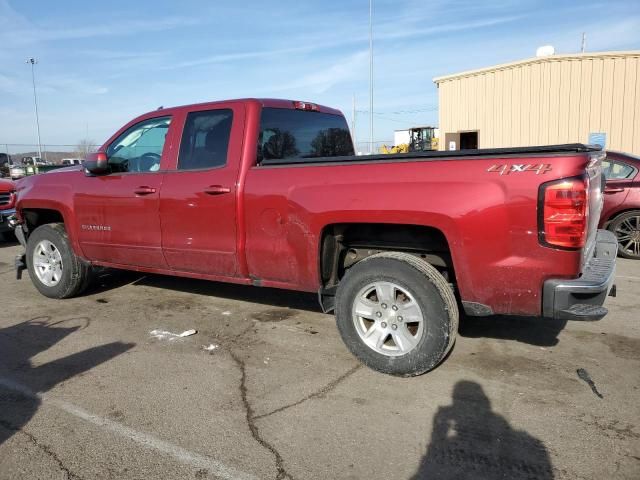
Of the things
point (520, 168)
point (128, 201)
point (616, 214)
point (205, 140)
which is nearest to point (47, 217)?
point (128, 201)

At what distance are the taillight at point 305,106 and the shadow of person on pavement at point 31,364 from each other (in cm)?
266

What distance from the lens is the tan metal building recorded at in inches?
666

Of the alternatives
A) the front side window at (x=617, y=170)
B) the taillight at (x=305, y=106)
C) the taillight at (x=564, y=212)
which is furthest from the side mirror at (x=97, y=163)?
the front side window at (x=617, y=170)

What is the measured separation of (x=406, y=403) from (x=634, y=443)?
4.14 ft

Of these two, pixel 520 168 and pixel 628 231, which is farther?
pixel 628 231

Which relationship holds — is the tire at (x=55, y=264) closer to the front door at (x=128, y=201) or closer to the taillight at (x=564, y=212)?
the front door at (x=128, y=201)

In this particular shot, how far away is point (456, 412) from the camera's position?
321cm

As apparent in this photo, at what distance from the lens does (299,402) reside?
3396 mm

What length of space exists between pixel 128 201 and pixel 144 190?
263 mm

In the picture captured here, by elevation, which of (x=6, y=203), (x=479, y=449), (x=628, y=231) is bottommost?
(x=479, y=449)

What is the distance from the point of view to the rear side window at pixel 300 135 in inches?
180

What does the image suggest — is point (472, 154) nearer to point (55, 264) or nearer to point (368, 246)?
point (368, 246)

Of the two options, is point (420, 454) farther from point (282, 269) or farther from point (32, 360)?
point (32, 360)

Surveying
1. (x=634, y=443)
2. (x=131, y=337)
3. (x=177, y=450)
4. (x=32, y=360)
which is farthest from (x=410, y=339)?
(x=32, y=360)
